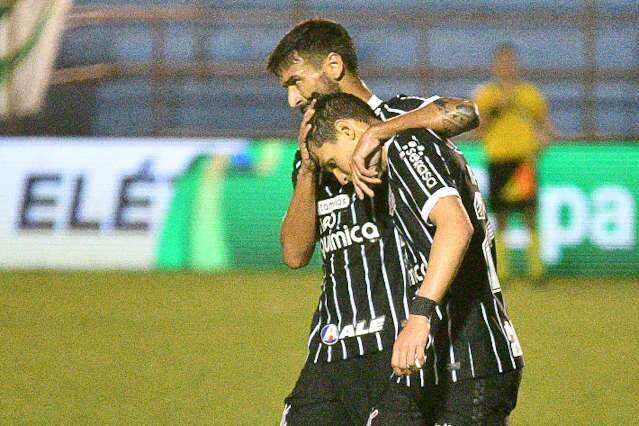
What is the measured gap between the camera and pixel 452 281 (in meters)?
3.70

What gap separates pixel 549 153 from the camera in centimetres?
1362

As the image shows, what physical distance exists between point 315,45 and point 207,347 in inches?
200

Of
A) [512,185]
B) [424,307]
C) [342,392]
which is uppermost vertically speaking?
[424,307]

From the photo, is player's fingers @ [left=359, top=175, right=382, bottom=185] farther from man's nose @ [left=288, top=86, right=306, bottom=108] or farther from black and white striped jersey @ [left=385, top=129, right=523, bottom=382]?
man's nose @ [left=288, top=86, right=306, bottom=108]

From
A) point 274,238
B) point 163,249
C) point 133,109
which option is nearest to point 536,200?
point 274,238

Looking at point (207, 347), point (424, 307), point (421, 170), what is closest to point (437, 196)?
point (421, 170)

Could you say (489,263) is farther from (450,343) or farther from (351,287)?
(351,287)

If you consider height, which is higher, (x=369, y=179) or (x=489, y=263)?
(x=369, y=179)

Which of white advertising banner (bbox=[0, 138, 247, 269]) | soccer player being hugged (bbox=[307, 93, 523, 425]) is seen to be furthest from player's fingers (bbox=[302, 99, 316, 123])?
white advertising banner (bbox=[0, 138, 247, 269])

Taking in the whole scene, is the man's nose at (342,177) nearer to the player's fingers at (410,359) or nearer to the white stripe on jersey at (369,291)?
the white stripe on jersey at (369,291)

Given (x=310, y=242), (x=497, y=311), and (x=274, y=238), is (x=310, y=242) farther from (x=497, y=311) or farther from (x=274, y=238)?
(x=274, y=238)

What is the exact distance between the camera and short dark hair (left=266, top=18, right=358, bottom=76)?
14.4ft

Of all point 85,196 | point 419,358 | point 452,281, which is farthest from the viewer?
point 85,196

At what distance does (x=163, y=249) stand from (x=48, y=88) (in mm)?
3336
